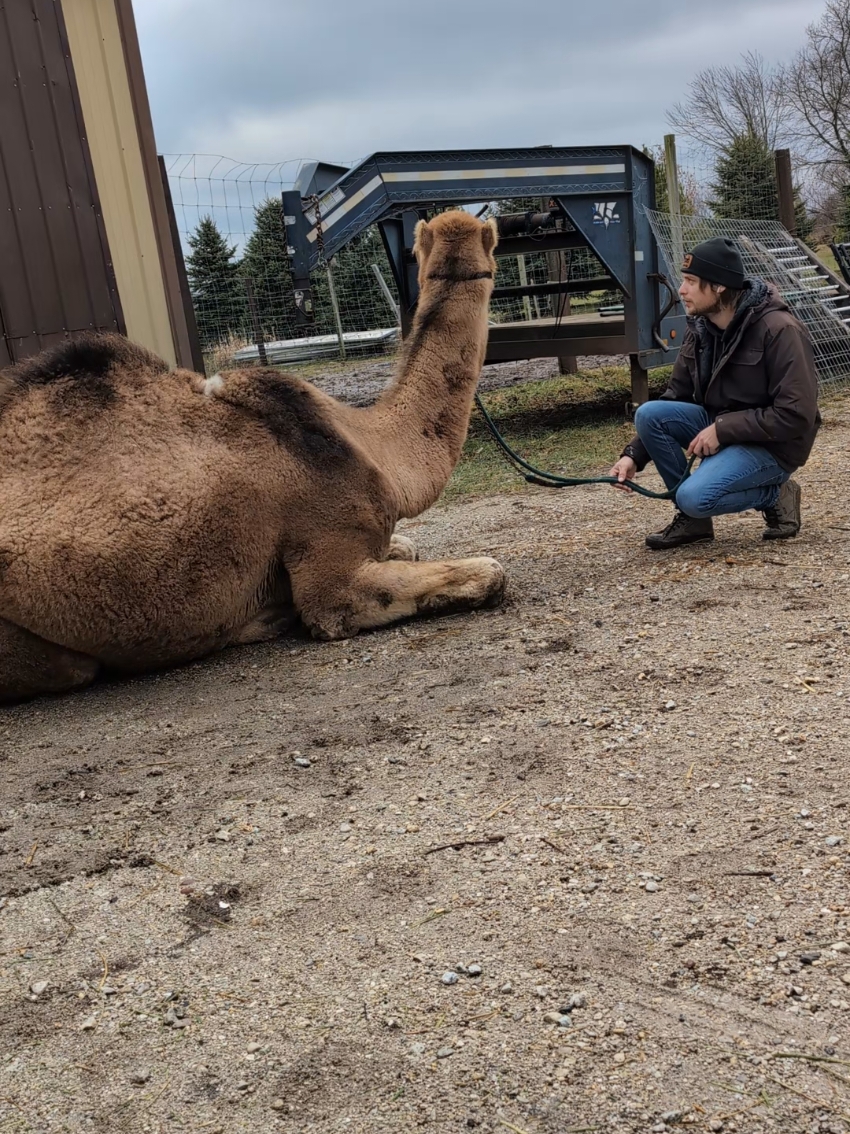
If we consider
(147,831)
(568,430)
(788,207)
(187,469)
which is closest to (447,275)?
(187,469)

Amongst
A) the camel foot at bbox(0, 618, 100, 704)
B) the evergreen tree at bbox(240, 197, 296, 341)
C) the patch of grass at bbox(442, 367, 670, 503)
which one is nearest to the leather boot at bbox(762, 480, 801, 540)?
the patch of grass at bbox(442, 367, 670, 503)

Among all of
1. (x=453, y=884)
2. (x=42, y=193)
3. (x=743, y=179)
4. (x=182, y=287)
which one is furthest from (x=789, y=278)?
(x=743, y=179)

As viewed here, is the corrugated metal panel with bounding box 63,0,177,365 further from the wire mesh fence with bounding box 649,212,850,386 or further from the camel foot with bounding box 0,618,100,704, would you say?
the wire mesh fence with bounding box 649,212,850,386

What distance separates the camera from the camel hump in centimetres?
482

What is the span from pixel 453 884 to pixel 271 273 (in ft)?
54.1

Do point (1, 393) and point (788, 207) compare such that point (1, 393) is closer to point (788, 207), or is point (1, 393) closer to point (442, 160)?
point (442, 160)

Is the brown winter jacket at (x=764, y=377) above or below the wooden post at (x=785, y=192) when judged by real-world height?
below

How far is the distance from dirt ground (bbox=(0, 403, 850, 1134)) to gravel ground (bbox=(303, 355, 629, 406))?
7542mm

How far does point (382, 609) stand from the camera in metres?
5.05

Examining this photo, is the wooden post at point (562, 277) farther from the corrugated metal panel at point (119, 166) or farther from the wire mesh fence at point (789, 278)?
the corrugated metal panel at point (119, 166)

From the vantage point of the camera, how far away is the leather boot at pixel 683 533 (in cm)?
579

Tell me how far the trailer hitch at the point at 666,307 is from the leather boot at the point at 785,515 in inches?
186

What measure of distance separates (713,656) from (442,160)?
604 centimetres

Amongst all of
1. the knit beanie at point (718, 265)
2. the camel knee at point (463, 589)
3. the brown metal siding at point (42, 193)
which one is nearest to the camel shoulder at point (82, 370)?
the camel knee at point (463, 589)
